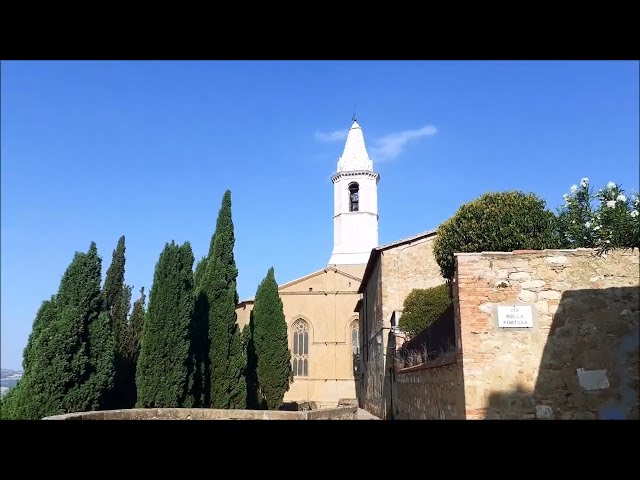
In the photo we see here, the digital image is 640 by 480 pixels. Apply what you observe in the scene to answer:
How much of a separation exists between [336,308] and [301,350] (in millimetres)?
3776

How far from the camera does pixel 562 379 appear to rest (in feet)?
21.6

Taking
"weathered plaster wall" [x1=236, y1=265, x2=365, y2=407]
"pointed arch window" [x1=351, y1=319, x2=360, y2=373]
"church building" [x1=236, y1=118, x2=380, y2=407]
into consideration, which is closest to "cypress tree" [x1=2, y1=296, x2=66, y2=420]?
"weathered plaster wall" [x1=236, y1=265, x2=365, y2=407]

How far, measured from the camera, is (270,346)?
2670 centimetres

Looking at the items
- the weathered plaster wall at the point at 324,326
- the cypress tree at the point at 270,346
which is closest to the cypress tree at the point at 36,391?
the cypress tree at the point at 270,346

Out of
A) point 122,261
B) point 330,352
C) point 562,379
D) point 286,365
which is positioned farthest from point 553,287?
point 330,352

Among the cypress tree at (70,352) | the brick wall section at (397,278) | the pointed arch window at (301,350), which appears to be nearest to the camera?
the cypress tree at (70,352)

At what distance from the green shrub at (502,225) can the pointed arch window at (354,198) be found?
2657 centimetres

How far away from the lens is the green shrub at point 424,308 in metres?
14.3

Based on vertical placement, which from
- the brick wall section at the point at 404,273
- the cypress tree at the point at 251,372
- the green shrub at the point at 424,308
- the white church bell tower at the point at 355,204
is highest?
the white church bell tower at the point at 355,204

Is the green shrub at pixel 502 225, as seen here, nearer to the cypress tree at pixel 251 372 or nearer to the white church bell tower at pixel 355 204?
the cypress tree at pixel 251 372

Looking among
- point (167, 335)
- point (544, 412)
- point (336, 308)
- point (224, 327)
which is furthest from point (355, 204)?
point (544, 412)
